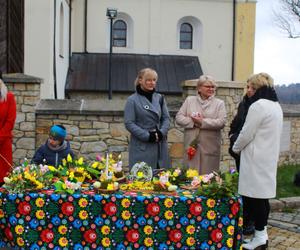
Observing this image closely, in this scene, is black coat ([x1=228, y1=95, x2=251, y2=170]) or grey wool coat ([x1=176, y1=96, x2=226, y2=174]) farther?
grey wool coat ([x1=176, y1=96, x2=226, y2=174])

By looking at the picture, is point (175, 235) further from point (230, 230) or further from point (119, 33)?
point (119, 33)

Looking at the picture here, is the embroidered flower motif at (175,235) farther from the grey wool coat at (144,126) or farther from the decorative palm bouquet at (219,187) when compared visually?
the grey wool coat at (144,126)

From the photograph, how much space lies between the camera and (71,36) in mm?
19969

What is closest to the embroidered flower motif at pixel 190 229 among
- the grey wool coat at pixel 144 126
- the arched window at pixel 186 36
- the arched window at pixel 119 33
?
the grey wool coat at pixel 144 126

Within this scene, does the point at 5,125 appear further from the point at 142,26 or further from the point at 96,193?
the point at 142,26

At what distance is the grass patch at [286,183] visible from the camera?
25.2 feet

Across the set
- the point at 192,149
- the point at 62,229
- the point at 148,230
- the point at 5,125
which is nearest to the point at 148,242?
the point at 148,230

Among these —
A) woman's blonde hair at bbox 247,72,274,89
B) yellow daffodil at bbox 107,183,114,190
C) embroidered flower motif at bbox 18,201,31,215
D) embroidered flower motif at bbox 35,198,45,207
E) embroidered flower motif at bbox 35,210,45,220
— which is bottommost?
embroidered flower motif at bbox 35,210,45,220

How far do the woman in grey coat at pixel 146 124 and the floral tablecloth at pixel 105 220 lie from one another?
1.44 m

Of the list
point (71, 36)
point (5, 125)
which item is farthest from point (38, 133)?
point (71, 36)

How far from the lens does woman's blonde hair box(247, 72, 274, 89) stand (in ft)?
15.3

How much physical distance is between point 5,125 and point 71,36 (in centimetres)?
1531

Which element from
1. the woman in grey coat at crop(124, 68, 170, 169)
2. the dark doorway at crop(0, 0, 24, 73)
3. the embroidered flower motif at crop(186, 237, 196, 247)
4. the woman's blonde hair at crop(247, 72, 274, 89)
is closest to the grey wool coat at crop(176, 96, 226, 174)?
the woman in grey coat at crop(124, 68, 170, 169)

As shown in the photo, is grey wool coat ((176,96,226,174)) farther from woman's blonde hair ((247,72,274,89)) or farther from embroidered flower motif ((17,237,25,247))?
embroidered flower motif ((17,237,25,247))
